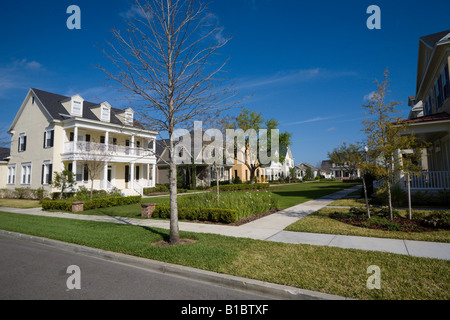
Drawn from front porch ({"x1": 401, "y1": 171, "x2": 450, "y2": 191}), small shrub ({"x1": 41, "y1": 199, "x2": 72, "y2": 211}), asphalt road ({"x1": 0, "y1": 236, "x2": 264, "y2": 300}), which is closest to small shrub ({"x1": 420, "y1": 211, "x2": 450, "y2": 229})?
front porch ({"x1": 401, "y1": 171, "x2": 450, "y2": 191})

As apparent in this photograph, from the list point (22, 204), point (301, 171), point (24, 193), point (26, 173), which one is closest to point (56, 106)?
point (26, 173)

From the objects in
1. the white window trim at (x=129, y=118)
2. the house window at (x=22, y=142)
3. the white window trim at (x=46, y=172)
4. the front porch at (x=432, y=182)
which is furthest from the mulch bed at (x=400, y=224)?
the house window at (x=22, y=142)

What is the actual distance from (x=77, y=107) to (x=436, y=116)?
92.0 ft

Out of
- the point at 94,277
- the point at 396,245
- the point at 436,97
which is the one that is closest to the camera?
the point at 94,277

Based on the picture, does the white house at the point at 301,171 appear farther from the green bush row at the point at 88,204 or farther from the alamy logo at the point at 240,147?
the green bush row at the point at 88,204

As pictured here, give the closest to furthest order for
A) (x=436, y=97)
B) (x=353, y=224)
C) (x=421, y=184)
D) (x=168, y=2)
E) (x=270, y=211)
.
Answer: (x=168, y=2), (x=353, y=224), (x=270, y=211), (x=421, y=184), (x=436, y=97)

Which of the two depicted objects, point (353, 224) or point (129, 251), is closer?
point (129, 251)

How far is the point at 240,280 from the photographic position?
4.36 metres

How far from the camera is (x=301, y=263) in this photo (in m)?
5.01

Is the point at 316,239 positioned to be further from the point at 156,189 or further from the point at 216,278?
the point at 156,189
